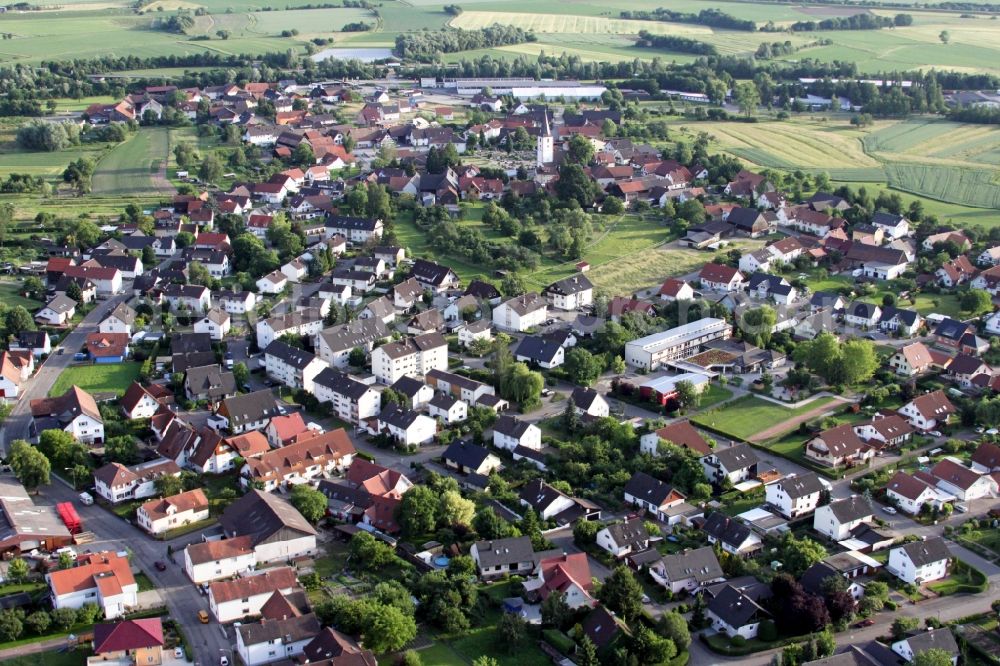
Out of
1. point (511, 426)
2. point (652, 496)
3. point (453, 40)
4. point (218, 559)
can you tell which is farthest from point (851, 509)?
point (453, 40)

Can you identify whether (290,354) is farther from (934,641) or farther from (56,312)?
(934,641)

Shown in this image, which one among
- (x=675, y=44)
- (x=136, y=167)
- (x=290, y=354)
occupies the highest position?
(x=675, y=44)

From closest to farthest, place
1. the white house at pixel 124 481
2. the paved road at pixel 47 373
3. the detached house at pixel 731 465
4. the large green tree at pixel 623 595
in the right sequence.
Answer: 1. the large green tree at pixel 623 595
2. the white house at pixel 124 481
3. the detached house at pixel 731 465
4. the paved road at pixel 47 373

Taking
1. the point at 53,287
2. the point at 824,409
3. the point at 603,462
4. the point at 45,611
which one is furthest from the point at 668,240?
the point at 45,611

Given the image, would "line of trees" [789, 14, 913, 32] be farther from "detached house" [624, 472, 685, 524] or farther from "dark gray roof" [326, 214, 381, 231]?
"detached house" [624, 472, 685, 524]

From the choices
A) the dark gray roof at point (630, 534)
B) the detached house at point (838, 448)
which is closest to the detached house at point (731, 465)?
the detached house at point (838, 448)

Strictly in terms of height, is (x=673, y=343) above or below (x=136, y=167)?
below

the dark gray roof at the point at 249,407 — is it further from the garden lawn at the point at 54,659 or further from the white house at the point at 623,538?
the white house at the point at 623,538

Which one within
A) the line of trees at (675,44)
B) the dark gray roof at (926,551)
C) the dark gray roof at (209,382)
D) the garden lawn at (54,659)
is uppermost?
the line of trees at (675,44)
